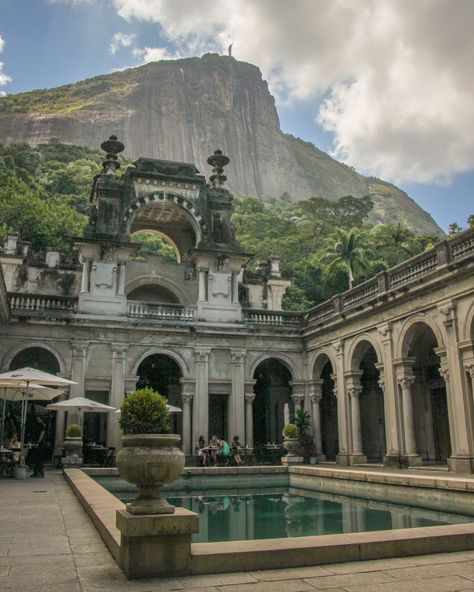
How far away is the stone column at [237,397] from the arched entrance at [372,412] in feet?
17.1

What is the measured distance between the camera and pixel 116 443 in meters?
22.8

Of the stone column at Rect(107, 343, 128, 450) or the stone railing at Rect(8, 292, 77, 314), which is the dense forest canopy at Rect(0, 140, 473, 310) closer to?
the stone railing at Rect(8, 292, 77, 314)

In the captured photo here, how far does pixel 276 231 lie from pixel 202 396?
51.2 meters

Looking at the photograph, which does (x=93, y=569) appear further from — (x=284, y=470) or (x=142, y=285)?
(x=142, y=285)

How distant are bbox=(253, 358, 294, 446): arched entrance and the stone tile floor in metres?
22.1

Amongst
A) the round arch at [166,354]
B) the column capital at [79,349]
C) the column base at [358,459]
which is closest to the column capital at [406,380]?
the column base at [358,459]

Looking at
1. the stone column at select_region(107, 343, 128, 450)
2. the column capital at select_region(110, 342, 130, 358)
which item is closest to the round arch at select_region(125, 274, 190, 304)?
the column capital at select_region(110, 342, 130, 358)

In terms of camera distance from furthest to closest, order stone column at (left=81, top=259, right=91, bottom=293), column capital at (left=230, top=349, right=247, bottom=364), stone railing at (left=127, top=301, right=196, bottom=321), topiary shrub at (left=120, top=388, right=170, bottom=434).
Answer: column capital at (left=230, top=349, right=247, bottom=364)
stone railing at (left=127, top=301, right=196, bottom=321)
stone column at (left=81, top=259, right=91, bottom=293)
topiary shrub at (left=120, top=388, right=170, bottom=434)

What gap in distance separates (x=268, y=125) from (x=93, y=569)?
184489mm

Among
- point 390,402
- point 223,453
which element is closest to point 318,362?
point 390,402

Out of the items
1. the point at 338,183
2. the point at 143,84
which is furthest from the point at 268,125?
the point at 143,84

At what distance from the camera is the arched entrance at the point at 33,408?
23281 mm

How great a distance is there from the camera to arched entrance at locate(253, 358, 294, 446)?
28.4m

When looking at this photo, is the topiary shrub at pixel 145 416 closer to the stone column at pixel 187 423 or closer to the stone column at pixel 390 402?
the stone column at pixel 390 402
